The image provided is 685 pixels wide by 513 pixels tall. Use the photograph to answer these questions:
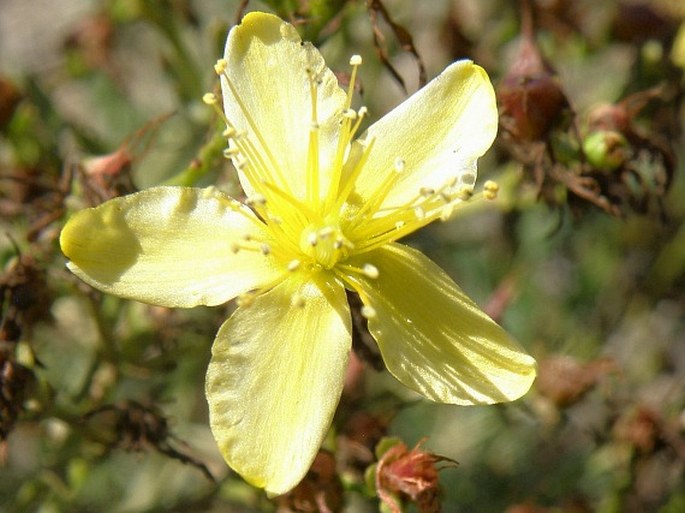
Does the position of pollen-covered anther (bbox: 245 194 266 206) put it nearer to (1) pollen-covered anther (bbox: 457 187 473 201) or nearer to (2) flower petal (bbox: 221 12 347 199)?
(2) flower petal (bbox: 221 12 347 199)

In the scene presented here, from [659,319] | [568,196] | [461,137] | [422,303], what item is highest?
[461,137]

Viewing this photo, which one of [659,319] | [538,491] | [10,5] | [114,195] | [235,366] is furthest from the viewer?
[10,5]

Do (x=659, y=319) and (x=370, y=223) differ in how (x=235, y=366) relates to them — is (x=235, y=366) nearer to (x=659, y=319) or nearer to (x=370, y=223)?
(x=370, y=223)

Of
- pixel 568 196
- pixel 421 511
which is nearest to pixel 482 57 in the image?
pixel 568 196

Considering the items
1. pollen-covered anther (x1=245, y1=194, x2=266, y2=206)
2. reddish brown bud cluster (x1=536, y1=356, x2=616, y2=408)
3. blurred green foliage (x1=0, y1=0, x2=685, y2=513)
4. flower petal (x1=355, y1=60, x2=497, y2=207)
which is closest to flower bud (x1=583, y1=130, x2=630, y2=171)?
blurred green foliage (x1=0, y1=0, x2=685, y2=513)

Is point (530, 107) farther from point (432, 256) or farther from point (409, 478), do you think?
point (432, 256)

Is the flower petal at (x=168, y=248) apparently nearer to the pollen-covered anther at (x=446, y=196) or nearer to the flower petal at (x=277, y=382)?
the flower petal at (x=277, y=382)

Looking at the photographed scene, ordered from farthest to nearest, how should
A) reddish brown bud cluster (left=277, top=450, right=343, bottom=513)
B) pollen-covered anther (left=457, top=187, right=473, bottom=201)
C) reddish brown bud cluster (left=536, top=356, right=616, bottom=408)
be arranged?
reddish brown bud cluster (left=536, top=356, right=616, bottom=408)
reddish brown bud cluster (left=277, top=450, right=343, bottom=513)
pollen-covered anther (left=457, top=187, right=473, bottom=201)
